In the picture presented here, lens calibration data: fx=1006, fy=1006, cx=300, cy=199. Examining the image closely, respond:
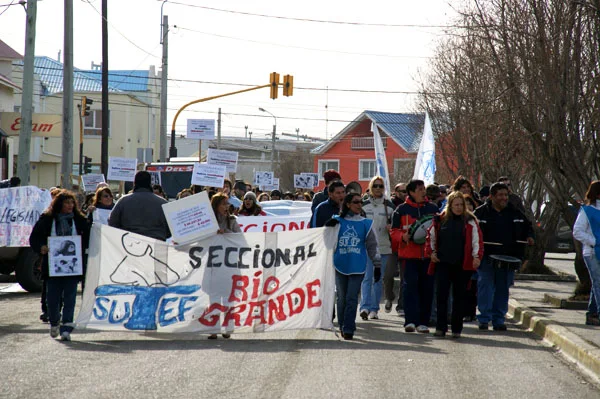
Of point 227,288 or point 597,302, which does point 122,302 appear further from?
point 597,302

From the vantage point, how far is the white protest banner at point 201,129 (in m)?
36.1

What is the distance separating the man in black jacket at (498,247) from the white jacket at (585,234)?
2.00ft

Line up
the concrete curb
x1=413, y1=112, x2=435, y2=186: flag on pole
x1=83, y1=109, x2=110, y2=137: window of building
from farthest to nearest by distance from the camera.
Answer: x1=83, y1=109, x2=110, y2=137: window of building → x1=413, y1=112, x2=435, y2=186: flag on pole → the concrete curb

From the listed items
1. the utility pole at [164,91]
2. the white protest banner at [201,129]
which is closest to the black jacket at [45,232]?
the white protest banner at [201,129]

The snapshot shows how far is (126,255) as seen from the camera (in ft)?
39.0

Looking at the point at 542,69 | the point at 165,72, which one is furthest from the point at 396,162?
the point at 542,69

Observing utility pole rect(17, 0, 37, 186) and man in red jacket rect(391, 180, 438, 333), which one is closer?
man in red jacket rect(391, 180, 438, 333)

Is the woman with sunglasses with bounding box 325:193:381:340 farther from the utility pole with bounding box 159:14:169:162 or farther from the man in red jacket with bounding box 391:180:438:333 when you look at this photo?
the utility pole with bounding box 159:14:169:162

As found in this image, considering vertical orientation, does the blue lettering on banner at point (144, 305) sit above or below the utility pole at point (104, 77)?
below

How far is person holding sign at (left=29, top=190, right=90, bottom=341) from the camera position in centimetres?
1141

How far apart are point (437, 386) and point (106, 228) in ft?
16.5

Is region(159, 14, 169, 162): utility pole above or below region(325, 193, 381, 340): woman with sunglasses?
above

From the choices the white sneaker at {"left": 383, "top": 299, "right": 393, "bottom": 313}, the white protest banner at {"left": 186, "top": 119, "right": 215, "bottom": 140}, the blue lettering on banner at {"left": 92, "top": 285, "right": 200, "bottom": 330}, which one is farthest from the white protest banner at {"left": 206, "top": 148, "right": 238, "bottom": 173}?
the white protest banner at {"left": 186, "top": 119, "right": 215, "bottom": 140}

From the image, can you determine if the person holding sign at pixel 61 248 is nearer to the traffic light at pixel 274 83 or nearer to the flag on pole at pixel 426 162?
the flag on pole at pixel 426 162
